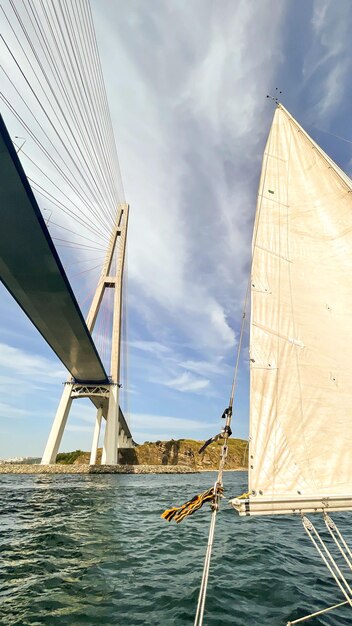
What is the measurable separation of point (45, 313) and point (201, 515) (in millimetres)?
19937

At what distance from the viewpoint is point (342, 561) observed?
6.35 metres

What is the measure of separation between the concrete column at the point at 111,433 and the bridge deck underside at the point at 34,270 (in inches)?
259

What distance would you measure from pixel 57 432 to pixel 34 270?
21.1 metres

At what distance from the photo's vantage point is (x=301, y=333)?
4.60m

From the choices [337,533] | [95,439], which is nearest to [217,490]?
[337,533]

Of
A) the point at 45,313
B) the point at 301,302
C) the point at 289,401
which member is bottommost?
the point at 289,401

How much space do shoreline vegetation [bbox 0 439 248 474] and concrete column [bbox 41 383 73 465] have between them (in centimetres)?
108

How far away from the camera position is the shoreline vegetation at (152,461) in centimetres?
3353

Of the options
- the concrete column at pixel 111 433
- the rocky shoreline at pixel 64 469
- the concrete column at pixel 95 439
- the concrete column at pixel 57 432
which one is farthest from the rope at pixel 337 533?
the concrete column at pixel 95 439

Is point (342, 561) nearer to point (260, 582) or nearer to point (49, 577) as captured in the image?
point (260, 582)

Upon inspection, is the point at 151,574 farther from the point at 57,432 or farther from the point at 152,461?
the point at 152,461

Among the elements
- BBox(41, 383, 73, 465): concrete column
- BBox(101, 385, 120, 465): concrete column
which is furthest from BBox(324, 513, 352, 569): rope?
BBox(101, 385, 120, 465): concrete column

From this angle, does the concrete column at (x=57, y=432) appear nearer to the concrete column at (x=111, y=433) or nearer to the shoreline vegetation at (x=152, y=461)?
the shoreline vegetation at (x=152, y=461)

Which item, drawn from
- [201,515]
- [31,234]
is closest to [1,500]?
[201,515]
